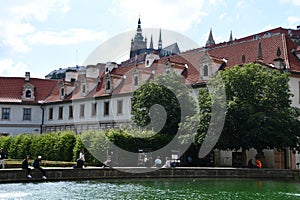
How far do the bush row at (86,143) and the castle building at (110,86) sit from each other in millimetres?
8320

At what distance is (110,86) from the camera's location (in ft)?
185

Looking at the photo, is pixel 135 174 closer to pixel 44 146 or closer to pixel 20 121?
pixel 44 146

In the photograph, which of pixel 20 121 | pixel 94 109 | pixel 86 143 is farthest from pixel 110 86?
pixel 86 143

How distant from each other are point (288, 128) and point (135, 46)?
139m

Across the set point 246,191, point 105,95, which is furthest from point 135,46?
point 246,191

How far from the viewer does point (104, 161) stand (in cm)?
3581

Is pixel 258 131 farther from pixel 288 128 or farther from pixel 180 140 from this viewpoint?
pixel 180 140

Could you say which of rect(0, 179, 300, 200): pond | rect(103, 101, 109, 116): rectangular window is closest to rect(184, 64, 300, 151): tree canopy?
rect(0, 179, 300, 200): pond

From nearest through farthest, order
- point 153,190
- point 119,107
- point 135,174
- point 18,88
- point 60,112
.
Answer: point 153,190
point 135,174
point 119,107
point 60,112
point 18,88

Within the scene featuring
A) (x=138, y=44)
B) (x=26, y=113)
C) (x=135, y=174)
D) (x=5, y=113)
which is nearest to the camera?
(x=135, y=174)

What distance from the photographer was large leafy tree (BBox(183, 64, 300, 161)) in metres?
32.7

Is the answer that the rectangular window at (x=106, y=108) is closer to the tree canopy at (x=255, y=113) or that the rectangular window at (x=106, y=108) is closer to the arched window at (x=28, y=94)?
the arched window at (x=28, y=94)

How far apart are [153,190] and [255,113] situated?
44.6 ft

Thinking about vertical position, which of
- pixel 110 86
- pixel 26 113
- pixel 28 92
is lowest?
pixel 26 113
